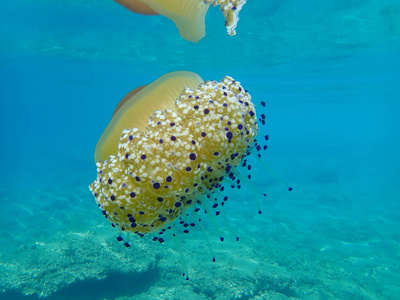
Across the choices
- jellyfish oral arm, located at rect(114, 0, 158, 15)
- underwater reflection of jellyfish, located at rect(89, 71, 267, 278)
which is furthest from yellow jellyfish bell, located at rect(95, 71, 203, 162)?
jellyfish oral arm, located at rect(114, 0, 158, 15)

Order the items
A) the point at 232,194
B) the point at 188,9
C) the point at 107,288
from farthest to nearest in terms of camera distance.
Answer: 1. the point at 232,194
2. the point at 107,288
3. the point at 188,9

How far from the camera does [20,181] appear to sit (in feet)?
74.2

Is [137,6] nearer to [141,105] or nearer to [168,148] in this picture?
[141,105]

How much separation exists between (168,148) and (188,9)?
793 mm

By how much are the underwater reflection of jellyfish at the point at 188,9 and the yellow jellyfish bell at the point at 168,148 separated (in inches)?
11.4

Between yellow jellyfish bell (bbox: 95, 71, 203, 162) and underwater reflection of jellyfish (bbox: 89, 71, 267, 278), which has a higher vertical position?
yellow jellyfish bell (bbox: 95, 71, 203, 162)

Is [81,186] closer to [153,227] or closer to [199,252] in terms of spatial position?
[199,252]

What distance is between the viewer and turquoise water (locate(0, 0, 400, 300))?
7652 mm

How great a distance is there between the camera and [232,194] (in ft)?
58.9

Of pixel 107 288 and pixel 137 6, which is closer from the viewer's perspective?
pixel 137 6

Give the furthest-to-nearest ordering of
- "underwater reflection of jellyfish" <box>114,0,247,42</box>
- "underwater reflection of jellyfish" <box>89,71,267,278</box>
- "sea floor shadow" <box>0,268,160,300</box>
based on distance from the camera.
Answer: "sea floor shadow" <box>0,268,160,300</box>
"underwater reflection of jellyfish" <box>114,0,247,42</box>
"underwater reflection of jellyfish" <box>89,71,267,278</box>

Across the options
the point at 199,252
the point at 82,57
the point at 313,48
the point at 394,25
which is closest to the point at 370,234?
the point at 199,252

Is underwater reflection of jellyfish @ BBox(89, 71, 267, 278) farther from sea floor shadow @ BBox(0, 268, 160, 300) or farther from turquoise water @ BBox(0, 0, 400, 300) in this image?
sea floor shadow @ BBox(0, 268, 160, 300)

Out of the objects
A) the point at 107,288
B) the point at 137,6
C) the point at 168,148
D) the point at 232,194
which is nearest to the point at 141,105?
the point at 168,148
